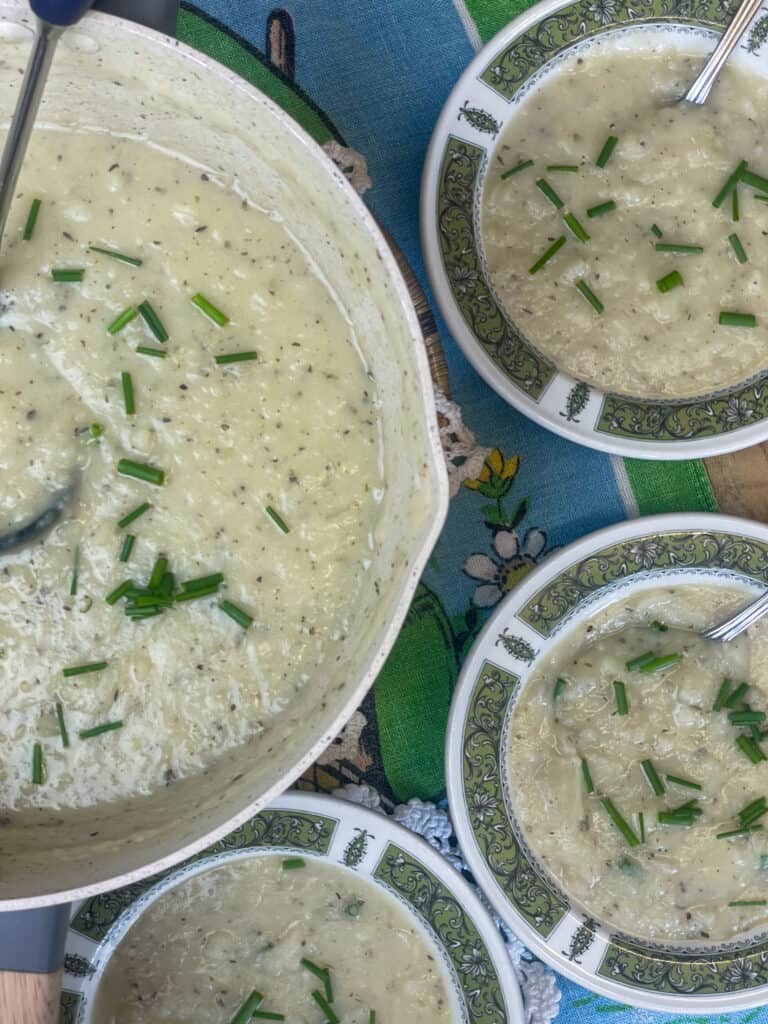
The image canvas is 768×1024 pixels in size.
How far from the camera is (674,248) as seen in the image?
1355mm

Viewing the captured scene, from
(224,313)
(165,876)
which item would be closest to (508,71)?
(224,313)

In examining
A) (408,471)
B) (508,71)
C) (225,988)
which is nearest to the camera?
(408,471)

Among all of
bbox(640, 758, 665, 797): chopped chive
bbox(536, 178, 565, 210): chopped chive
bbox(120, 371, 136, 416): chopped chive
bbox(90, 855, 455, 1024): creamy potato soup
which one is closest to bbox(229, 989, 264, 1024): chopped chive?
bbox(90, 855, 455, 1024): creamy potato soup

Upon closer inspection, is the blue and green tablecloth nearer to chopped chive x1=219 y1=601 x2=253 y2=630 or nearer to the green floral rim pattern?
the green floral rim pattern

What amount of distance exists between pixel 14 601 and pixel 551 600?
2.36 ft

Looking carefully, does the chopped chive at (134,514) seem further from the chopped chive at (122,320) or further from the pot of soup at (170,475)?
the chopped chive at (122,320)

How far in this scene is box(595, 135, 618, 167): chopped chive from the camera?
1.35 meters

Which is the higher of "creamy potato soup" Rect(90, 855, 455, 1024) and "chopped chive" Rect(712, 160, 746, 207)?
"chopped chive" Rect(712, 160, 746, 207)

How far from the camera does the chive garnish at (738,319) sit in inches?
53.7

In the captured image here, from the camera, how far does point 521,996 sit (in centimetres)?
142

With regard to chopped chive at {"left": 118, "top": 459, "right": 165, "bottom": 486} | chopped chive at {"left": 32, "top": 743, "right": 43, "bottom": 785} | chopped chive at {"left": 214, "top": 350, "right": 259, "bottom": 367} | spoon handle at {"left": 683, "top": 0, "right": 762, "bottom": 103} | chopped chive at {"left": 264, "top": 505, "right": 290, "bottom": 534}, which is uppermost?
spoon handle at {"left": 683, "top": 0, "right": 762, "bottom": 103}

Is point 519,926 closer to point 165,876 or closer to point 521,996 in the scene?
point 521,996

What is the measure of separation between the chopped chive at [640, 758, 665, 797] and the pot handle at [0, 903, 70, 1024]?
0.83 meters

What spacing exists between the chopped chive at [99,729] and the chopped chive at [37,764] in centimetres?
5
